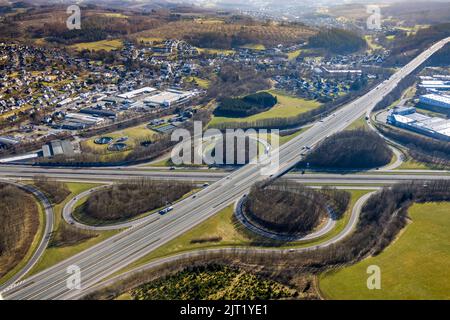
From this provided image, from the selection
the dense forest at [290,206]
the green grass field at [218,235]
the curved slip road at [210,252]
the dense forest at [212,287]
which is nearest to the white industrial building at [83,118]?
the dense forest at [290,206]

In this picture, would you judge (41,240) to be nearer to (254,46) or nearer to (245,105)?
(245,105)

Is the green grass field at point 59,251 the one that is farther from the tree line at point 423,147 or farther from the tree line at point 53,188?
the tree line at point 423,147

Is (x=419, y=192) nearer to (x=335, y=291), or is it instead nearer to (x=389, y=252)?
(x=389, y=252)

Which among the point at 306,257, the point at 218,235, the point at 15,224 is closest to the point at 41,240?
the point at 15,224

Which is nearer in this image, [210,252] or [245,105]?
[210,252]

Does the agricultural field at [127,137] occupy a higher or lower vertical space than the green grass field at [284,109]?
lower

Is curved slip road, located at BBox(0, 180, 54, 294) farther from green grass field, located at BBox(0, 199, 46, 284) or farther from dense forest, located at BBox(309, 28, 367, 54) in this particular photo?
dense forest, located at BBox(309, 28, 367, 54)

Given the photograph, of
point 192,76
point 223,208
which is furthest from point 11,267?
point 192,76
